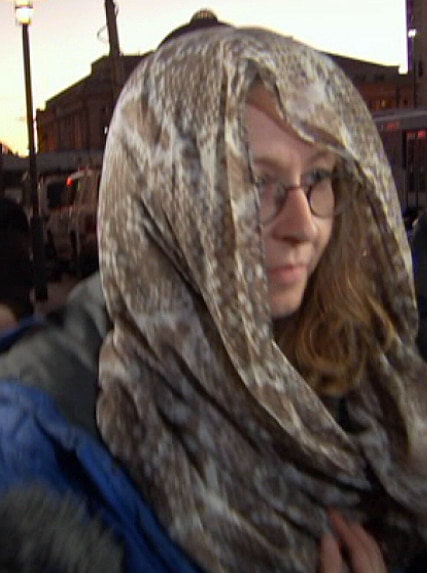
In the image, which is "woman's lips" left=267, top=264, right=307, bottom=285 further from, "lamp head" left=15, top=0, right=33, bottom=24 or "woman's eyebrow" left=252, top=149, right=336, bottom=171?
"lamp head" left=15, top=0, right=33, bottom=24

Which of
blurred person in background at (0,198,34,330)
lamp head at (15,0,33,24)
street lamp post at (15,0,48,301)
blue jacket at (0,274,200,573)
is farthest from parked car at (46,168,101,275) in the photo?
blue jacket at (0,274,200,573)

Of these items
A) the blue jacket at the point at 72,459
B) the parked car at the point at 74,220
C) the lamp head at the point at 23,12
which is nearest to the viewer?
the blue jacket at the point at 72,459

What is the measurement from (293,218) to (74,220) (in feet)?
50.7

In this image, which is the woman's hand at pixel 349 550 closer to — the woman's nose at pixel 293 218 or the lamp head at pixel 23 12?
the woman's nose at pixel 293 218

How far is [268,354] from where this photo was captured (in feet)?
4.83

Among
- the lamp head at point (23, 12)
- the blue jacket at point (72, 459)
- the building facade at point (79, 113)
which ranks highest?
the building facade at point (79, 113)

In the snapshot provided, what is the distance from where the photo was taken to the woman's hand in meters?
1.54

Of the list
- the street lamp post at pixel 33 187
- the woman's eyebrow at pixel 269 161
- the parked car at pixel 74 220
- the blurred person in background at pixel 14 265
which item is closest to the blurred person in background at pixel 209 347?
the woman's eyebrow at pixel 269 161

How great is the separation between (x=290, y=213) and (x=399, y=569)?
77 centimetres

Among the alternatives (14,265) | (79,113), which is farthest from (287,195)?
(79,113)

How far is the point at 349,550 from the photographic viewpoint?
1590 millimetres

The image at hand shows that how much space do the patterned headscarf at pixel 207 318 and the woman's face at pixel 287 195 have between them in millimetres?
40

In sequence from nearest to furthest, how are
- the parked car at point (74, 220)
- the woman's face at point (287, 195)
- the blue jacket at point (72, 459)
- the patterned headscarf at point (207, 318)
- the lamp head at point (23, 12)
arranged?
1. the blue jacket at point (72, 459)
2. the patterned headscarf at point (207, 318)
3. the woman's face at point (287, 195)
4. the lamp head at point (23, 12)
5. the parked car at point (74, 220)

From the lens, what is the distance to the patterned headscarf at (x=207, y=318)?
1.42 metres
